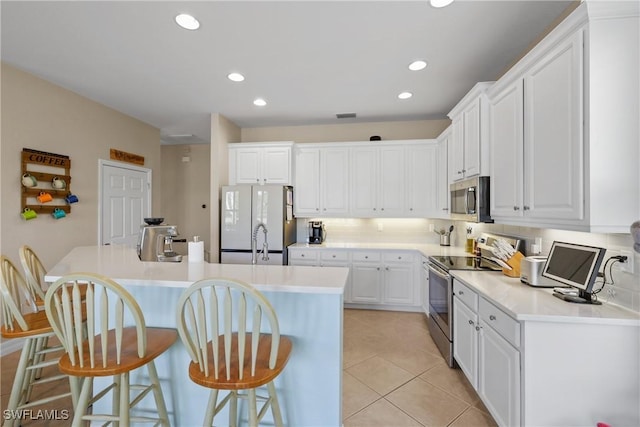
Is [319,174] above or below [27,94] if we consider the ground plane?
below

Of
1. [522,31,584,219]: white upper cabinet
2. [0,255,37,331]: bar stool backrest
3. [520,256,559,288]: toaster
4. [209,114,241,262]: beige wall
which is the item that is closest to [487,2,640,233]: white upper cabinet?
[522,31,584,219]: white upper cabinet

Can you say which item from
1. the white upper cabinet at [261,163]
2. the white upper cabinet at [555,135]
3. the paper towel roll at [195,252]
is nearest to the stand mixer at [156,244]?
the paper towel roll at [195,252]

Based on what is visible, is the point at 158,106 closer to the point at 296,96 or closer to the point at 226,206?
the point at 226,206

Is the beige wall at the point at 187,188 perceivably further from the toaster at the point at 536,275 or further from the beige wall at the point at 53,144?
the toaster at the point at 536,275

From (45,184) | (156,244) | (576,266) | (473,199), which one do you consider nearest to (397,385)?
(576,266)

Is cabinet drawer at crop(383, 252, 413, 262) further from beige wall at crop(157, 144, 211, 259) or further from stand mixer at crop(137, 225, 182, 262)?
beige wall at crop(157, 144, 211, 259)

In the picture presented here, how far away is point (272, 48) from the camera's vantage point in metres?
2.39

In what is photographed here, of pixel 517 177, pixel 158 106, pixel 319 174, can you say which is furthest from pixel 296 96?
pixel 517 177

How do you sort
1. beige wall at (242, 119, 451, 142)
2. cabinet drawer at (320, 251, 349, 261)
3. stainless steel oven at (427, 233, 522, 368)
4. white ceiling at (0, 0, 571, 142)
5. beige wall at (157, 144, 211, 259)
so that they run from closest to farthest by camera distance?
white ceiling at (0, 0, 571, 142) < stainless steel oven at (427, 233, 522, 368) < cabinet drawer at (320, 251, 349, 261) < beige wall at (242, 119, 451, 142) < beige wall at (157, 144, 211, 259)

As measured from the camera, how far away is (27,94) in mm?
2840

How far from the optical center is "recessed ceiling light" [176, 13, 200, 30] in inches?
78.5

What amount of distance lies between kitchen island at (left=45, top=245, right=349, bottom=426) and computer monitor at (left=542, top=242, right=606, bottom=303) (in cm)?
133

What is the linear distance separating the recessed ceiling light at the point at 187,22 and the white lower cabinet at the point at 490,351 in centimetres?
281

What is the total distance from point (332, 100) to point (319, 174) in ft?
3.54
